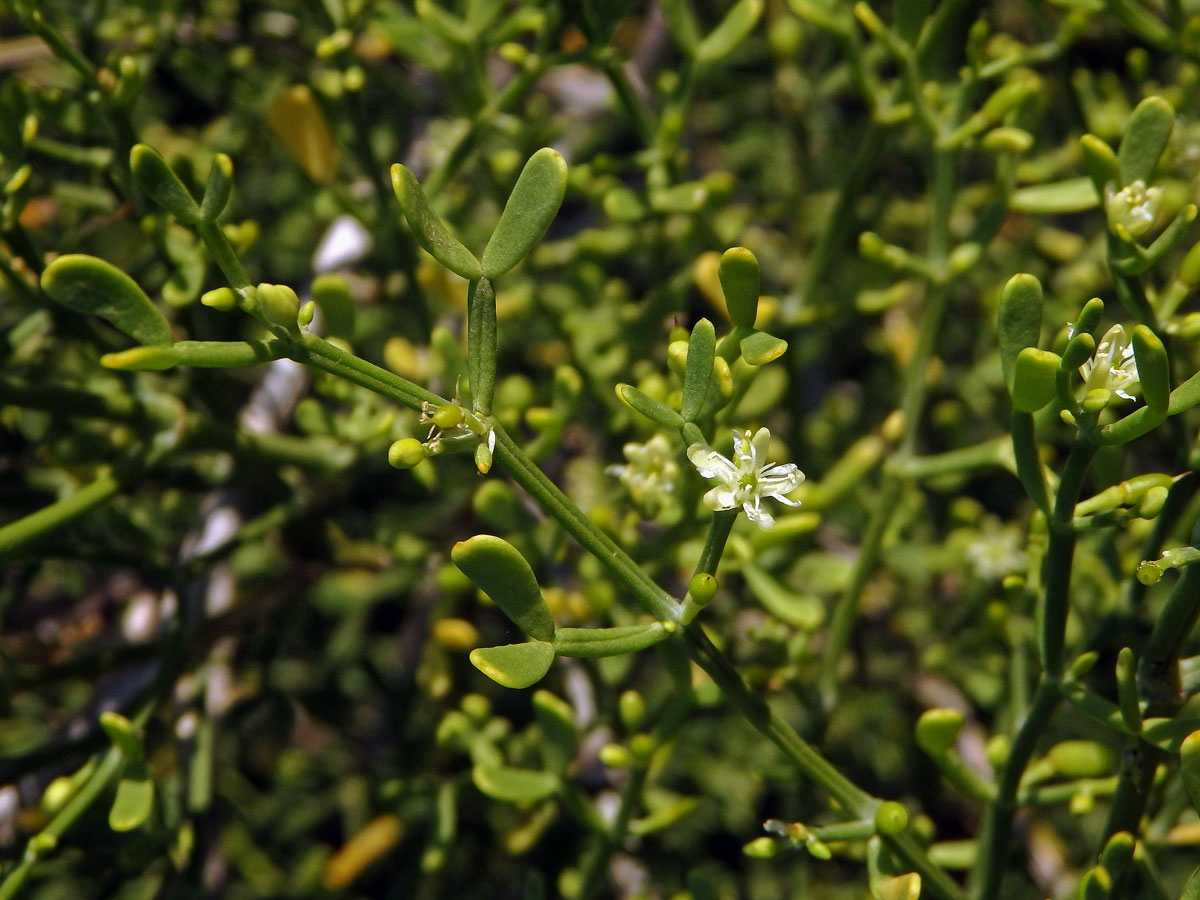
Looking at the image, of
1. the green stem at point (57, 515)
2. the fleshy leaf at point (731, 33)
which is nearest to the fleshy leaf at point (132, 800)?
the green stem at point (57, 515)

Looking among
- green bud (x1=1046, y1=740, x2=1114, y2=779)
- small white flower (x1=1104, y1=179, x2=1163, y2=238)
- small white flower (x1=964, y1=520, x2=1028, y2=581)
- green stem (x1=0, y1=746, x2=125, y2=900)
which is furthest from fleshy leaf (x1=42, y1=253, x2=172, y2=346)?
small white flower (x1=964, y1=520, x2=1028, y2=581)

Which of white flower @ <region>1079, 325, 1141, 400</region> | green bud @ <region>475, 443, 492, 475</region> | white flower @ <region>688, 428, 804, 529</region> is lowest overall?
white flower @ <region>688, 428, 804, 529</region>

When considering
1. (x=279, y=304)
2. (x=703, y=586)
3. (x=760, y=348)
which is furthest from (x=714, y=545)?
(x=279, y=304)

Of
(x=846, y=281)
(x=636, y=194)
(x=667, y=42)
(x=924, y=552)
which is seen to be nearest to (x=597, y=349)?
(x=636, y=194)

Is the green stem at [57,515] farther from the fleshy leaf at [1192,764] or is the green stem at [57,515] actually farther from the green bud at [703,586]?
the fleshy leaf at [1192,764]

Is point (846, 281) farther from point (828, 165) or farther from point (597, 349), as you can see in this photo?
point (597, 349)

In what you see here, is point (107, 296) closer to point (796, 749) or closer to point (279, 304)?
point (279, 304)

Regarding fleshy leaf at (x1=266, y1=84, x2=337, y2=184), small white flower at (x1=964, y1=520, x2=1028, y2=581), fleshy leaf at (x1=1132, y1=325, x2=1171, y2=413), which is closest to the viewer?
fleshy leaf at (x1=1132, y1=325, x2=1171, y2=413)

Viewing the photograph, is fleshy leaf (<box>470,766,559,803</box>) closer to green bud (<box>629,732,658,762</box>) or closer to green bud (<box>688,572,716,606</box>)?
green bud (<box>629,732,658,762</box>)
